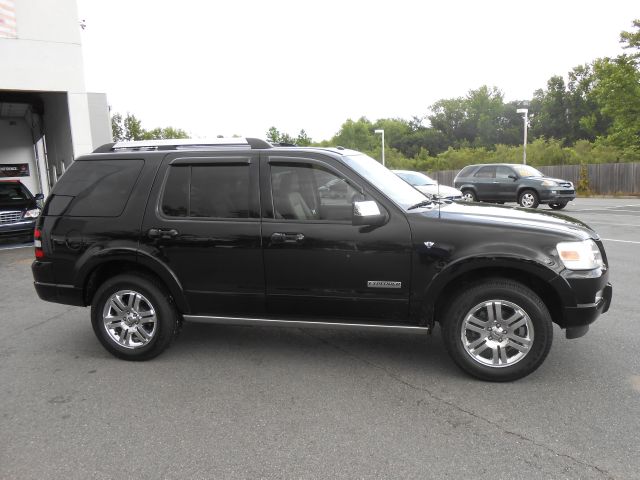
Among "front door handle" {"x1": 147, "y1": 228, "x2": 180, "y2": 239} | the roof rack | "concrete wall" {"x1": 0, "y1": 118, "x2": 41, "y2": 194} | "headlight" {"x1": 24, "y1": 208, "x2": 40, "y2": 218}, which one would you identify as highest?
"concrete wall" {"x1": 0, "y1": 118, "x2": 41, "y2": 194}

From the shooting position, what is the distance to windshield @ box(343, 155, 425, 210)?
4152 millimetres

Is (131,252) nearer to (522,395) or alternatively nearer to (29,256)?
(522,395)

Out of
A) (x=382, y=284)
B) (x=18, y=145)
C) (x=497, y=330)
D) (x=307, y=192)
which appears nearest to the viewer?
(x=497, y=330)

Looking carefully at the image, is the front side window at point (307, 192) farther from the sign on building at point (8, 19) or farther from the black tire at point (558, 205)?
the black tire at point (558, 205)

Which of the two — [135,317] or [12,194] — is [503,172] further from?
[135,317]

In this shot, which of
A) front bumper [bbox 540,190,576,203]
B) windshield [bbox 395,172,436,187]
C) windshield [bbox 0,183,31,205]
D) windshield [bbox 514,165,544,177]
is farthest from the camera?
windshield [bbox 514,165,544,177]

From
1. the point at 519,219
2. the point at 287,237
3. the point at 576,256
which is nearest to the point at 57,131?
the point at 287,237

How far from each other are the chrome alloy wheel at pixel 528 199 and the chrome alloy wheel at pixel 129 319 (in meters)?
15.9

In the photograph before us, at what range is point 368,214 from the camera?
386cm

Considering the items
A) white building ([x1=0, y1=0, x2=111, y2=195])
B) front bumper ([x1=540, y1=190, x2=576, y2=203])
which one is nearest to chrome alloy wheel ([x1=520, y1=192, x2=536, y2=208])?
front bumper ([x1=540, y1=190, x2=576, y2=203])

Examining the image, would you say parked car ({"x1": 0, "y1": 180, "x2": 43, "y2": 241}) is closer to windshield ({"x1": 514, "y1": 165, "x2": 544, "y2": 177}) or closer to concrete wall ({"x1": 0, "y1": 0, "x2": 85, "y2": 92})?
concrete wall ({"x1": 0, "y1": 0, "x2": 85, "y2": 92})

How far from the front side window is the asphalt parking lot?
1.32m

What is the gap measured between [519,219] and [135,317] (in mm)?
3385

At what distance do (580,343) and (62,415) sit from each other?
14.4 feet
